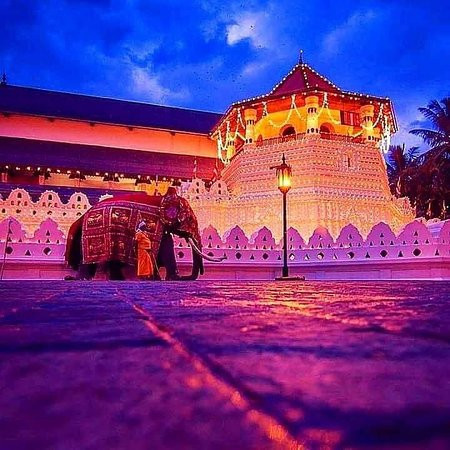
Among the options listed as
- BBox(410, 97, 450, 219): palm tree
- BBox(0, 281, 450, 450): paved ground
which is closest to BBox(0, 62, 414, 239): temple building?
BBox(410, 97, 450, 219): palm tree

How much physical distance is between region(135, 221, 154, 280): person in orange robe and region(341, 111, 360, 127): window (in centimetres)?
1383

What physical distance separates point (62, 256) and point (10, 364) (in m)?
9.48

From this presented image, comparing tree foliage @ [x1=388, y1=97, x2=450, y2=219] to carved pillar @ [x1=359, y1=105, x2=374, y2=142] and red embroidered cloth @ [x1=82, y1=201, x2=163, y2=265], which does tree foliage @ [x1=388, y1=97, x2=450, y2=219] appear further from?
red embroidered cloth @ [x1=82, y1=201, x2=163, y2=265]

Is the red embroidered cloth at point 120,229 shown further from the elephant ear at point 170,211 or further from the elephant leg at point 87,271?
the elephant leg at point 87,271

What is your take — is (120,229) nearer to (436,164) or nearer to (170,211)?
(170,211)

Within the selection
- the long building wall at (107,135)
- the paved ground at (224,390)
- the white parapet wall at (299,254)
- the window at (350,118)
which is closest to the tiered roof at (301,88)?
the window at (350,118)

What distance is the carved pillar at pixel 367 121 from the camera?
18391 mm

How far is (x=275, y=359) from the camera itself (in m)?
0.55

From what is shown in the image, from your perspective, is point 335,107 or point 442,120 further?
point 442,120

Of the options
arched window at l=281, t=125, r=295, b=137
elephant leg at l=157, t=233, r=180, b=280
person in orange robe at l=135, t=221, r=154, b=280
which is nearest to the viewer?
person in orange robe at l=135, t=221, r=154, b=280

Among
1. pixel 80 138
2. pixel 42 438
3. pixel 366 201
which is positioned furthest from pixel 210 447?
pixel 80 138

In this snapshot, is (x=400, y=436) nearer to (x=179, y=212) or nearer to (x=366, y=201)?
(x=179, y=212)

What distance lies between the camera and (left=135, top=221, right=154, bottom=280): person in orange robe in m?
8.08

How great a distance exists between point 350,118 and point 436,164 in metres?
7.08
